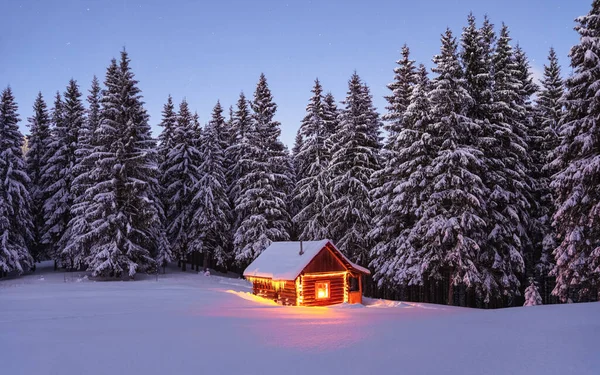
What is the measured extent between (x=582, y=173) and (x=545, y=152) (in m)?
10.1

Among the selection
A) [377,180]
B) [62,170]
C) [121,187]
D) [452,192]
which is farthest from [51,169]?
[452,192]

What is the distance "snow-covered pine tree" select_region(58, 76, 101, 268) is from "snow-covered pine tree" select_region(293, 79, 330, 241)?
17.3 meters

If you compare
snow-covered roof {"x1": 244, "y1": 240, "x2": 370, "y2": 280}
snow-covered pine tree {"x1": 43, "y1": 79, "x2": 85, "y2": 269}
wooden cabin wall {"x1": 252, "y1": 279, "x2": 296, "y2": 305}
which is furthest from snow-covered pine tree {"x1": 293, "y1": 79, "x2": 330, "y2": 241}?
snow-covered pine tree {"x1": 43, "y1": 79, "x2": 85, "y2": 269}

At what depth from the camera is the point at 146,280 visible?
35.6 meters

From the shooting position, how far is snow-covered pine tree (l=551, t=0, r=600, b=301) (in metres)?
21.0

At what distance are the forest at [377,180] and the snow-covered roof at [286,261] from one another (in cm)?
460

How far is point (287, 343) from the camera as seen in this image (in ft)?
35.1

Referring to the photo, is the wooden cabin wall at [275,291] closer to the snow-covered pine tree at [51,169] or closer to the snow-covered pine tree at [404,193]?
the snow-covered pine tree at [404,193]

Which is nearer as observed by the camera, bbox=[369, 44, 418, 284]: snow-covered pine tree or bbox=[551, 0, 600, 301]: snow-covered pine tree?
bbox=[551, 0, 600, 301]: snow-covered pine tree

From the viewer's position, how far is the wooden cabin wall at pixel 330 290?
27.0 m

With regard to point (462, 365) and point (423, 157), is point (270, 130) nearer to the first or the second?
point (423, 157)

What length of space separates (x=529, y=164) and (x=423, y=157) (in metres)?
7.77

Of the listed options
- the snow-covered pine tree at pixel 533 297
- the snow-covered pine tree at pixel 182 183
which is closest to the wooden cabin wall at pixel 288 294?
the snow-covered pine tree at pixel 533 297

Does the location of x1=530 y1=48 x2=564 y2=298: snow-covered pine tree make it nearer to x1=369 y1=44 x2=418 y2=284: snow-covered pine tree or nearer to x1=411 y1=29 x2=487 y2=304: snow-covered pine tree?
x1=411 y1=29 x2=487 y2=304: snow-covered pine tree
